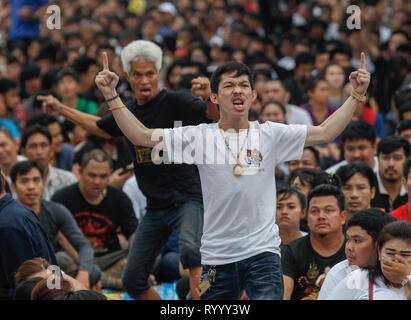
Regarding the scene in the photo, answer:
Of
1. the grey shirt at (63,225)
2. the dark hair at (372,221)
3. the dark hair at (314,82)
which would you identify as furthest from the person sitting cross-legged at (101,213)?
the dark hair at (314,82)

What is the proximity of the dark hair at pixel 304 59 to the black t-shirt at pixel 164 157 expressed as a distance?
6.92 meters

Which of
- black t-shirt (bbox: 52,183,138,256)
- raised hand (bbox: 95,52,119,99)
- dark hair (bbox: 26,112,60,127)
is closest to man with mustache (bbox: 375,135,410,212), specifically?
black t-shirt (bbox: 52,183,138,256)

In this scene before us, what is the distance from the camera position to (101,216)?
8.25 metres

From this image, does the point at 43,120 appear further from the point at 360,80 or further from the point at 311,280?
the point at 360,80

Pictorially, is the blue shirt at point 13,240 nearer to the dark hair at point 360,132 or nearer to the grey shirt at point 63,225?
the grey shirt at point 63,225

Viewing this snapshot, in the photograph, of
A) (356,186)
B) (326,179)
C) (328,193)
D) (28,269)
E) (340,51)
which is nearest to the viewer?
(28,269)

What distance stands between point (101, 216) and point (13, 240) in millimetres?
2811

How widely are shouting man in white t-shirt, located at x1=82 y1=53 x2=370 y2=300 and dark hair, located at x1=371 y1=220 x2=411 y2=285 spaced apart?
629 mm

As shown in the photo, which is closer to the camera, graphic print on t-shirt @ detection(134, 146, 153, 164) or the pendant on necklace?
the pendant on necklace

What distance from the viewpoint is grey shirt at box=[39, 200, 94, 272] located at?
7555 millimetres

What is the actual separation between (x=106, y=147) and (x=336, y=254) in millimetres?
4233

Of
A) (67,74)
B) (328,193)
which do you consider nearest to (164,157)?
(328,193)

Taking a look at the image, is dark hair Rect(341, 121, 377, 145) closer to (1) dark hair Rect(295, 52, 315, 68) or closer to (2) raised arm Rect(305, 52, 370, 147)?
(2) raised arm Rect(305, 52, 370, 147)
